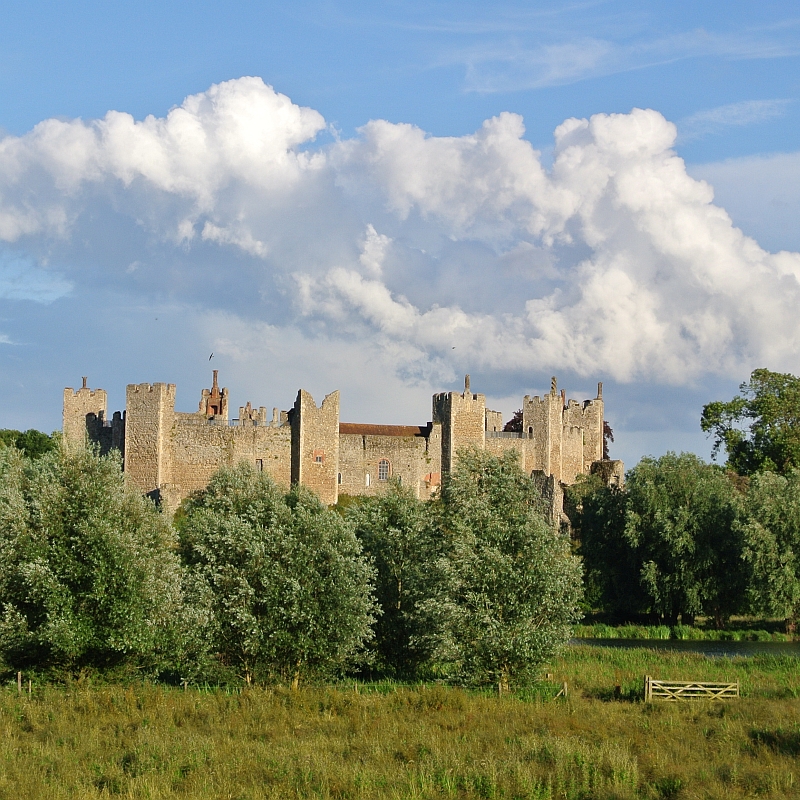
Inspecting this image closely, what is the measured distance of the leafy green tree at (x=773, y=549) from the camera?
46.0 meters

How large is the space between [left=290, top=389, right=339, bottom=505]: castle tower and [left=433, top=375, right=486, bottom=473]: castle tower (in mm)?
7107

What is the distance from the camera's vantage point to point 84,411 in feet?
221

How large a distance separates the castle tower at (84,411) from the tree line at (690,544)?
2850 centimetres

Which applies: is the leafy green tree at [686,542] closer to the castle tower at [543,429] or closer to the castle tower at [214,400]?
the castle tower at [543,429]

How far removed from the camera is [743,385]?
2854 inches

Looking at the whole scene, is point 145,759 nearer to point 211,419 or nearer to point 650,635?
point 650,635

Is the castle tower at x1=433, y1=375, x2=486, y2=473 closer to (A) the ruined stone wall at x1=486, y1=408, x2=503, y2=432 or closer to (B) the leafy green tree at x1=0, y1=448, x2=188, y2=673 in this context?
(A) the ruined stone wall at x1=486, y1=408, x2=503, y2=432

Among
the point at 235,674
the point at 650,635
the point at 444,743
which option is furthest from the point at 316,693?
the point at 650,635

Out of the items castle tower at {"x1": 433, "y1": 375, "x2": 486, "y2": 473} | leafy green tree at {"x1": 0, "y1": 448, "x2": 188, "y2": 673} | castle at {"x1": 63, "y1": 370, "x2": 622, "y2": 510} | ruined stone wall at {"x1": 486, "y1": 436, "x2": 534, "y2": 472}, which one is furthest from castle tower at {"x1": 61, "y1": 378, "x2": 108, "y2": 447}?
leafy green tree at {"x1": 0, "y1": 448, "x2": 188, "y2": 673}

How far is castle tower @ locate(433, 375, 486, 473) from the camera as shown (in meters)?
67.9

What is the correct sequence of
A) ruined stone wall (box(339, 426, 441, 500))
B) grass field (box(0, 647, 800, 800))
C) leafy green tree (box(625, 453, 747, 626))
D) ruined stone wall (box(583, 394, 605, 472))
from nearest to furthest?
grass field (box(0, 647, 800, 800)) < leafy green tree (box(625, 453, 747, 626)) < ruined stone wall (box(339, 426, 441, 500)) < ruined stone wall (box(583, 394, 605, 472))

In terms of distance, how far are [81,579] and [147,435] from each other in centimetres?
3404

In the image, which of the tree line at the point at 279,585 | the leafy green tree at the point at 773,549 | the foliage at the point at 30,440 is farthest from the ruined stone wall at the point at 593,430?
the tree line at the point at 279,585

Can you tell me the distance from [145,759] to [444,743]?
6.07m
